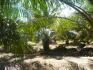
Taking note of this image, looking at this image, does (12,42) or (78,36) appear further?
(78,36)

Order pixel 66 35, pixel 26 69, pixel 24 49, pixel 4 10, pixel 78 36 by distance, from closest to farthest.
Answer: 1. pixel 4 10
2. pixel 24 49
3. pixel 26 69
4. pixel 78 36
5. pixel 66 35

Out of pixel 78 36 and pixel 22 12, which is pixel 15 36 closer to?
pixel 22 12

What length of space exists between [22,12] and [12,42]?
1.11m

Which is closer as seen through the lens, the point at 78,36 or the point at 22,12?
the point at 22,12

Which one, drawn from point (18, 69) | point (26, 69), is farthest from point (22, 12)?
point (26, 69)

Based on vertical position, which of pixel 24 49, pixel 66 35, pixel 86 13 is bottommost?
pixel 66 35

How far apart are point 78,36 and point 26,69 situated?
14256 mm

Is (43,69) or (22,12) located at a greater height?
(22,12)

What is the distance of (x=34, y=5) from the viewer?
8.83 m

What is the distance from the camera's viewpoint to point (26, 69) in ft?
39.8

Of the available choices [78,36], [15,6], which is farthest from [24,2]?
[78,36]

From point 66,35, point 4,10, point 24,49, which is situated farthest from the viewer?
→ point 66,35

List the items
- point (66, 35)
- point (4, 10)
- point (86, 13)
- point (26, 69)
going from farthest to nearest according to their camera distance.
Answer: point (66, 35)
point (86, 13)
point (26, 69)
point (4, 10)

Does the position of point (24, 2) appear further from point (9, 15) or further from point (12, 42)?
point (12, 42)
